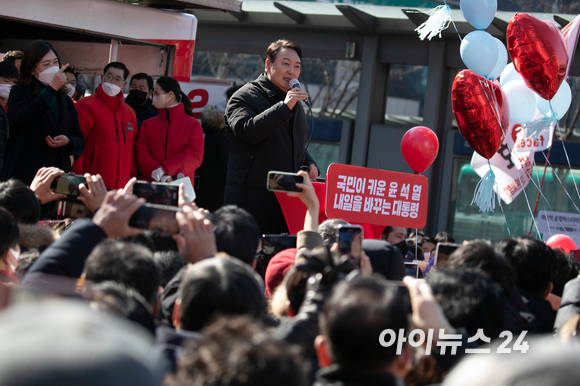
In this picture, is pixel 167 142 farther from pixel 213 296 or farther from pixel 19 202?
pixel 213 296

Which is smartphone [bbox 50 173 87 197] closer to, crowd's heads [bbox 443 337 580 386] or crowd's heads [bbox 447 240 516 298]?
crowd's heads [bbox 447 240 516 298]

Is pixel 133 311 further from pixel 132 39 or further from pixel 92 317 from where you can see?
pixel 132 39

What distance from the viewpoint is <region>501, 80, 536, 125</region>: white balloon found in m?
6.23

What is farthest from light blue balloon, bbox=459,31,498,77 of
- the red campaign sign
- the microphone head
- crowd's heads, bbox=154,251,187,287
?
crowd's heads, bbox=154,251,187,287

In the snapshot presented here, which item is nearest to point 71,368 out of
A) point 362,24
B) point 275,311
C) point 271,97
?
point 275,311

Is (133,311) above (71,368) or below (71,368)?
below

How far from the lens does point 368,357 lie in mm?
1425

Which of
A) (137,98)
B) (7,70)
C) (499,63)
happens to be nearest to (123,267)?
(7,70)

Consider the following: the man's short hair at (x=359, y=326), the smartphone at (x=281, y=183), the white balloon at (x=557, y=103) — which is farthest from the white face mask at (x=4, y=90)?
the white balloon at (x=557, y=103)

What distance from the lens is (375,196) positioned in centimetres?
453

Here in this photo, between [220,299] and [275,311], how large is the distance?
1.84 ft

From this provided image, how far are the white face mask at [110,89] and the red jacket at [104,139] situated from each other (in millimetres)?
30

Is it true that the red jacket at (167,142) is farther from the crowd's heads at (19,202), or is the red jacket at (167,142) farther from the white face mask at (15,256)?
the white face mask at (15,256)

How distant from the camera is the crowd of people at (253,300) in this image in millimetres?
824
